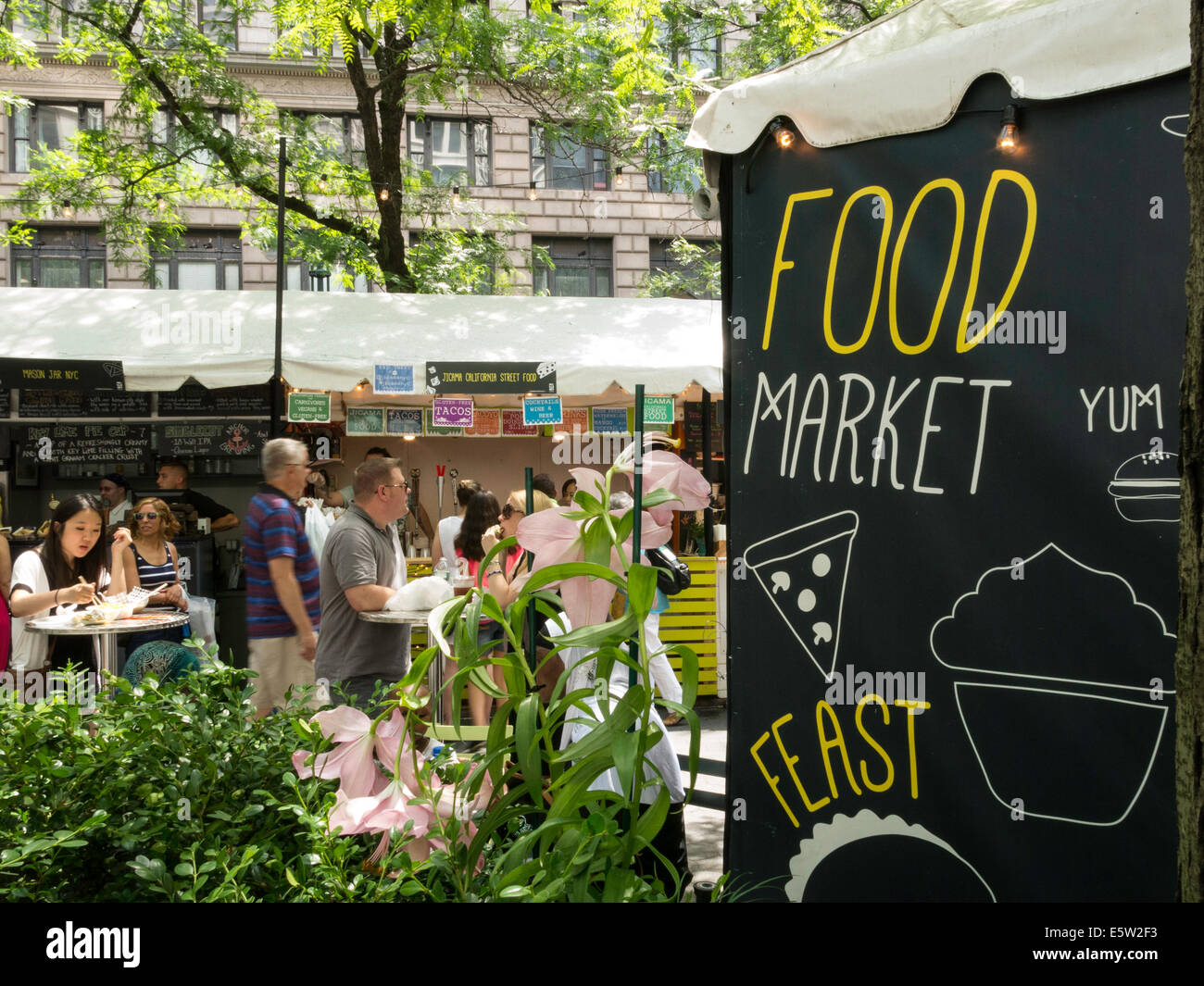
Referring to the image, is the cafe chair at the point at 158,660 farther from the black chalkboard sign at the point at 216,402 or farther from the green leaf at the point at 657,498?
the green leaf at the point at 657,498

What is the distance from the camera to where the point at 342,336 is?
8.38 metres

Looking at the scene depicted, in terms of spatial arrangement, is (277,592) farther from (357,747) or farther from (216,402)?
(216,402)

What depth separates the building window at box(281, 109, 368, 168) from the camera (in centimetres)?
1401

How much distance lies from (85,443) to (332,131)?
13.4m

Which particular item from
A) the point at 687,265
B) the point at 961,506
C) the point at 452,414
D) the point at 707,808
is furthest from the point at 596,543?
the point at 687,265

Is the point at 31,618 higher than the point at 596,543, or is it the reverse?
the point at 596,543

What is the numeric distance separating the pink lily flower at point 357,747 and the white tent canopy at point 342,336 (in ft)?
20.1

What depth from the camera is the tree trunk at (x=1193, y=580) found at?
38.7 inches

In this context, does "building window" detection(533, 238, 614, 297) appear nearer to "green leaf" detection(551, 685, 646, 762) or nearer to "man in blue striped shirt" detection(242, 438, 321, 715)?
"man in blue striped shirt" detection(242, 438, 321, 715)

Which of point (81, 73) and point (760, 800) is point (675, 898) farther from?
point (81, 73)

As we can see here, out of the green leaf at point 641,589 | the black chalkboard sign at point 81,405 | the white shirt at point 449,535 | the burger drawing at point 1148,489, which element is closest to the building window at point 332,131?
the black chalkboard sign at point 81,405

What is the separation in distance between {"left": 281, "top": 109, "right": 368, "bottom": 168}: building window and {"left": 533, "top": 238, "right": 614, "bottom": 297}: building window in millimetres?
4458

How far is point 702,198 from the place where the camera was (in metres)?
3.09

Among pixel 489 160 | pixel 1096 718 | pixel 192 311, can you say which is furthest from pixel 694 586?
pixel 489 160
